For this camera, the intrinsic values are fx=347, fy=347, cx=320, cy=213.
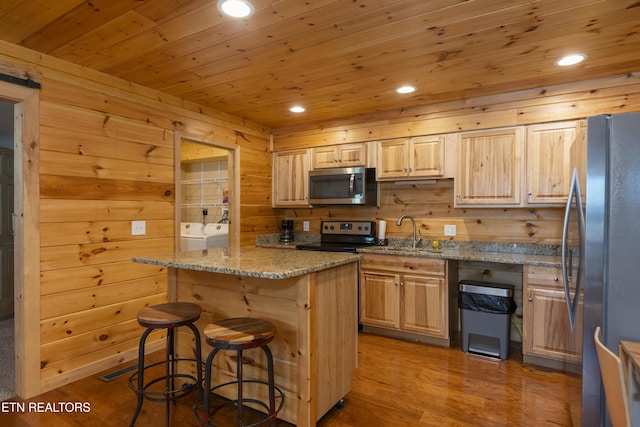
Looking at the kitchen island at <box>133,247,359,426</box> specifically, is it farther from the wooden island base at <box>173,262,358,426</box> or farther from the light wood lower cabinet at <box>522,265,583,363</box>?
the light wood lower cabinet at <box>522,265,583,363</box>

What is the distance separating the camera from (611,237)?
1.46m

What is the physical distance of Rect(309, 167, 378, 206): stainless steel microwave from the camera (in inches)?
150

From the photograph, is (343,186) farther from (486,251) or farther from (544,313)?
(544,313)

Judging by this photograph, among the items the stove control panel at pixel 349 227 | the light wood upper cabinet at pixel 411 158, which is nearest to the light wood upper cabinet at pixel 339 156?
the light wood upper cabinet at pixel 411 158

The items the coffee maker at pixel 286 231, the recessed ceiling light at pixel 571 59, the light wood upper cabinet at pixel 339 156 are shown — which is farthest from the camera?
the coffee maker at pixel 286 231

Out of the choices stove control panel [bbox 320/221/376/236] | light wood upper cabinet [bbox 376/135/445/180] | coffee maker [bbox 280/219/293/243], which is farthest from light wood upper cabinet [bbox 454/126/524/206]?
coffee maker [bbox 280/219/293/243]

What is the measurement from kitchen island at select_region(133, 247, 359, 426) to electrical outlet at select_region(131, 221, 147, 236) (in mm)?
916

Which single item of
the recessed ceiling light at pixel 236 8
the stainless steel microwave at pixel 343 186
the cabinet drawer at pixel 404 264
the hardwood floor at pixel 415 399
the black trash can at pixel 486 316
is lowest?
the hardwood floor at pixel 415 399

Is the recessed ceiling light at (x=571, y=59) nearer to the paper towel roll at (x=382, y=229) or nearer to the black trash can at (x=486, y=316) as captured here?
the black trash can at (x=486, y=316)

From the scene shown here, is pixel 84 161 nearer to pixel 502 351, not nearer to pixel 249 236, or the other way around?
pixel 249 236

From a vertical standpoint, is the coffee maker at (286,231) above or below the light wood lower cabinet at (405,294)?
above

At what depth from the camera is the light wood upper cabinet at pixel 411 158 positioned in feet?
11.5

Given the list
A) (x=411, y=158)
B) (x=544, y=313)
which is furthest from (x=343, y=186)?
(x=544, y=313)

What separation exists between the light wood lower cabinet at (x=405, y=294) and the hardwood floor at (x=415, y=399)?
388 mm
